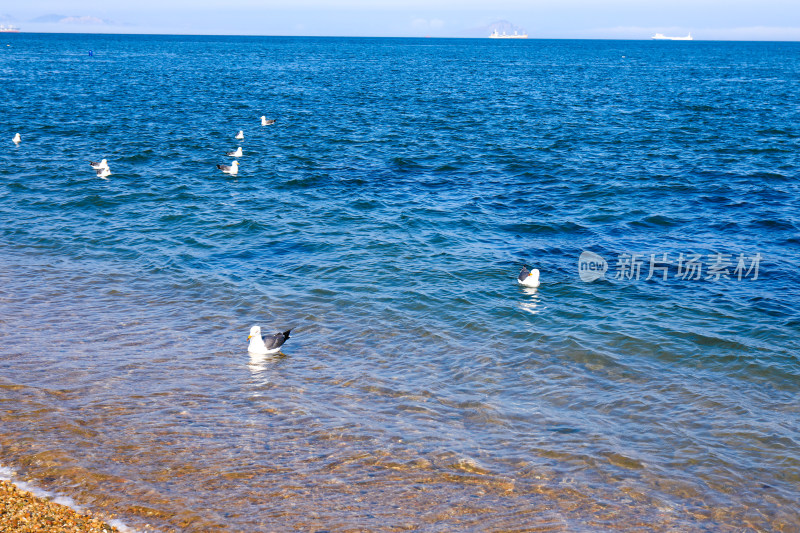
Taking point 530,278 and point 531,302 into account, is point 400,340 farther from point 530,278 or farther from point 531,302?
point 530,278

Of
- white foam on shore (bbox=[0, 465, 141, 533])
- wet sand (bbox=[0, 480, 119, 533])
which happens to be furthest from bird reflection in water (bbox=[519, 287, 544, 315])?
wet sand (bbox=[0, 480, 119, 533])

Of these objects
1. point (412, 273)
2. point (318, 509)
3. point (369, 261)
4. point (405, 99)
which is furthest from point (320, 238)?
point (405, 99)

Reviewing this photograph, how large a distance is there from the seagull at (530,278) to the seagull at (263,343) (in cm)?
624

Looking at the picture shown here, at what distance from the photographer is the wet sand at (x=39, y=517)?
24.8 feet

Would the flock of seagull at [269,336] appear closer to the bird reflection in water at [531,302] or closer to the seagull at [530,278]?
the seagull at [530,278]

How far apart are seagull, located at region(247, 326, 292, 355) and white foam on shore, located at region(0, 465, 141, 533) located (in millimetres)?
4613

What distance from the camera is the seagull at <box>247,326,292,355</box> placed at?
12641 mm

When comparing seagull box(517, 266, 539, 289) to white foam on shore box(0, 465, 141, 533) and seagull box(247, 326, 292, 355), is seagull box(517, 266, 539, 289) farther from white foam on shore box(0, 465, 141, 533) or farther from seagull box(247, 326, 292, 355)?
white foam on shore box(0, 465, 141, 533)

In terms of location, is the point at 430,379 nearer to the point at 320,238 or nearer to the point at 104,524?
the point at 104,524

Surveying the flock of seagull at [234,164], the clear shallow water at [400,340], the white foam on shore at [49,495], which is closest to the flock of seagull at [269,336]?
the clear shallow water at [400,340]

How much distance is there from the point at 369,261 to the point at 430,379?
268 inches

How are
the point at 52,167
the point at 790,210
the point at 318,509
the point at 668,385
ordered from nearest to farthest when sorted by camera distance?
the point at 318,509, the point at 668,385, the point at 790,210, the point at 52,167

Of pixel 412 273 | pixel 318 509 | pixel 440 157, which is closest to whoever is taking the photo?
pixel 318 509

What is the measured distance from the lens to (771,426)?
10734 millimetres
